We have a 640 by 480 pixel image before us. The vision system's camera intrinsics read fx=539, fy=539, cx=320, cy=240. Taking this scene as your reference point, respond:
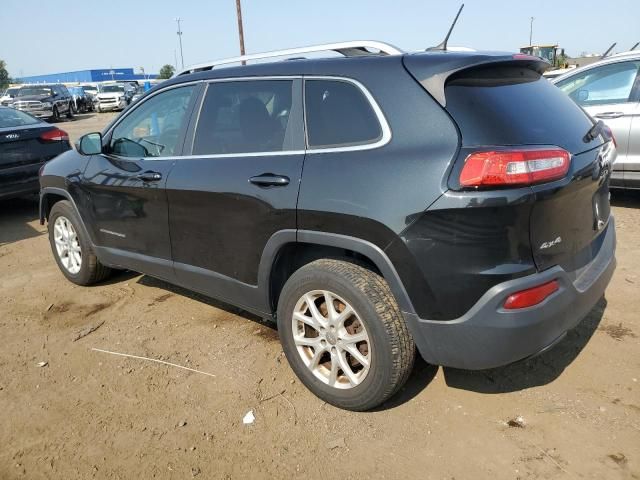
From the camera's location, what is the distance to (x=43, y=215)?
509 cm

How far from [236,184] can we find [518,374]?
1941 mm

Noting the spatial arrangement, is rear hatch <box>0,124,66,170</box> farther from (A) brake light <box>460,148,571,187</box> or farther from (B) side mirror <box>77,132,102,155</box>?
(A) brake light <box>460,148,571,187</box>

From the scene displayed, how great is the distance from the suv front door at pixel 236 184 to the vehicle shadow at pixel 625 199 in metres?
5.27

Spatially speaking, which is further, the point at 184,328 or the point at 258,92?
the point at 184,328

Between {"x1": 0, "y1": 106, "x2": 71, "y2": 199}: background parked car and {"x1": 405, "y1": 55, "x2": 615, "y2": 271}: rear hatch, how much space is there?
621 cm

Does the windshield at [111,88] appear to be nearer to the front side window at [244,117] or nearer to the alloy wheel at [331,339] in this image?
the front side window at [244,117]

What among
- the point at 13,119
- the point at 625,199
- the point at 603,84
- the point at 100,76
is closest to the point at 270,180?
the point at 603,84

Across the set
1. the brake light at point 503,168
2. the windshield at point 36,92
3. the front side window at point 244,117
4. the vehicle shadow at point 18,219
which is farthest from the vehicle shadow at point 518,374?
the windshield at point 36,92

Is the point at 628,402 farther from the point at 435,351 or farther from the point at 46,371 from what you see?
the point at 46,371

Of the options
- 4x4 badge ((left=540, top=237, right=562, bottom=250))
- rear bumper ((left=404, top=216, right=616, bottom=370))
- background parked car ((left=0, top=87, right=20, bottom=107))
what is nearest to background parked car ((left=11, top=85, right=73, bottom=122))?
background parked car ((left=0, top=87, right=20, bottom=107))

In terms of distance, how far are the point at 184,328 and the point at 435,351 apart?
6.83 feet

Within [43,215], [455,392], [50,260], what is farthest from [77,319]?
[455,392]

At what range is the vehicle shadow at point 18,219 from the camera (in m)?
6.68

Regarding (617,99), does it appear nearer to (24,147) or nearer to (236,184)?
(236,184)
